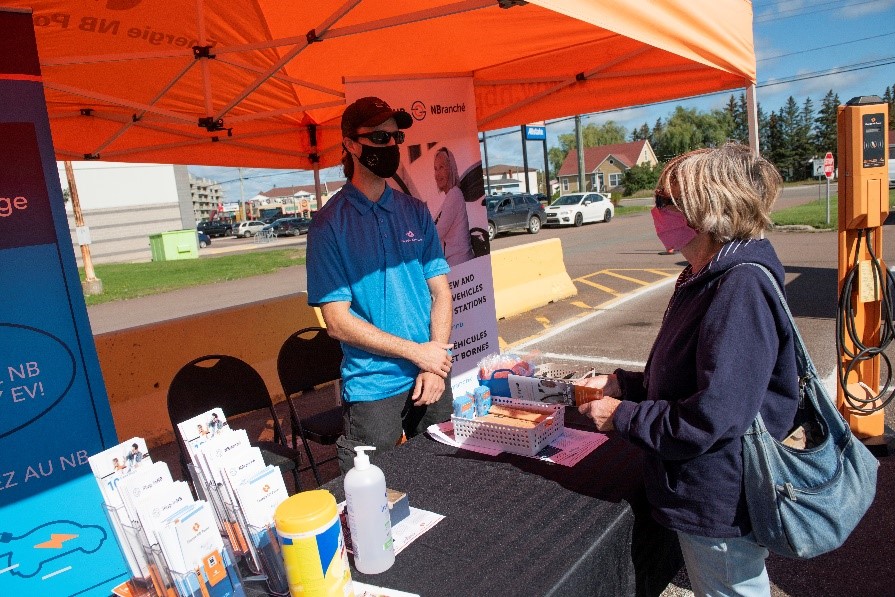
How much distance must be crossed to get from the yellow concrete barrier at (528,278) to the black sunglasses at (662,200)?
6849 millimetres

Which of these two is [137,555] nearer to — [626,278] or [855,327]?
[855,327]

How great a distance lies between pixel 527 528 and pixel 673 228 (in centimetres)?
93

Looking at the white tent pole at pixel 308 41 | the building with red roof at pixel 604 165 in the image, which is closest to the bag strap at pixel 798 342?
the white tent pole at pixel 308 41

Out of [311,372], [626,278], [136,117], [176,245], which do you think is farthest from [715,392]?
[176,245]

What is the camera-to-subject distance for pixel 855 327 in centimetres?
390

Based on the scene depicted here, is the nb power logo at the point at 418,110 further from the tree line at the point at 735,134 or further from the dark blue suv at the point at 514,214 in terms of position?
the tree line at the point at 735,134

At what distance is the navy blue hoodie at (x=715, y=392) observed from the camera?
1.44 meters

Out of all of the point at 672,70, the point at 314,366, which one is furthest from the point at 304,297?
the point at 672,70

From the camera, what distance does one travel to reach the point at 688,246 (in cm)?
169

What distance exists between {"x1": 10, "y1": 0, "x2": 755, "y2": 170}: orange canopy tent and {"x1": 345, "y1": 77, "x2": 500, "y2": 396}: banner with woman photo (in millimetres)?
163

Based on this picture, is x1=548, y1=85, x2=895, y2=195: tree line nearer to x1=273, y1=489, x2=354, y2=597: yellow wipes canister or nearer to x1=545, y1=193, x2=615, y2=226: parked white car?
Result: x1=545, y1=193, x2=615, y2=226: parked white car

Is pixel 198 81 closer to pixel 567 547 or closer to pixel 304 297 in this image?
pixel 304 297

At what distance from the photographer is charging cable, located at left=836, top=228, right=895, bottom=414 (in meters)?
3.81

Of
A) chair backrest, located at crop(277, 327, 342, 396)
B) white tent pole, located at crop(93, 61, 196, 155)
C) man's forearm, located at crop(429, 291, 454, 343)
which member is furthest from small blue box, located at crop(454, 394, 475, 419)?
white tent pole, located at crop(93, 61, 196, 155)
